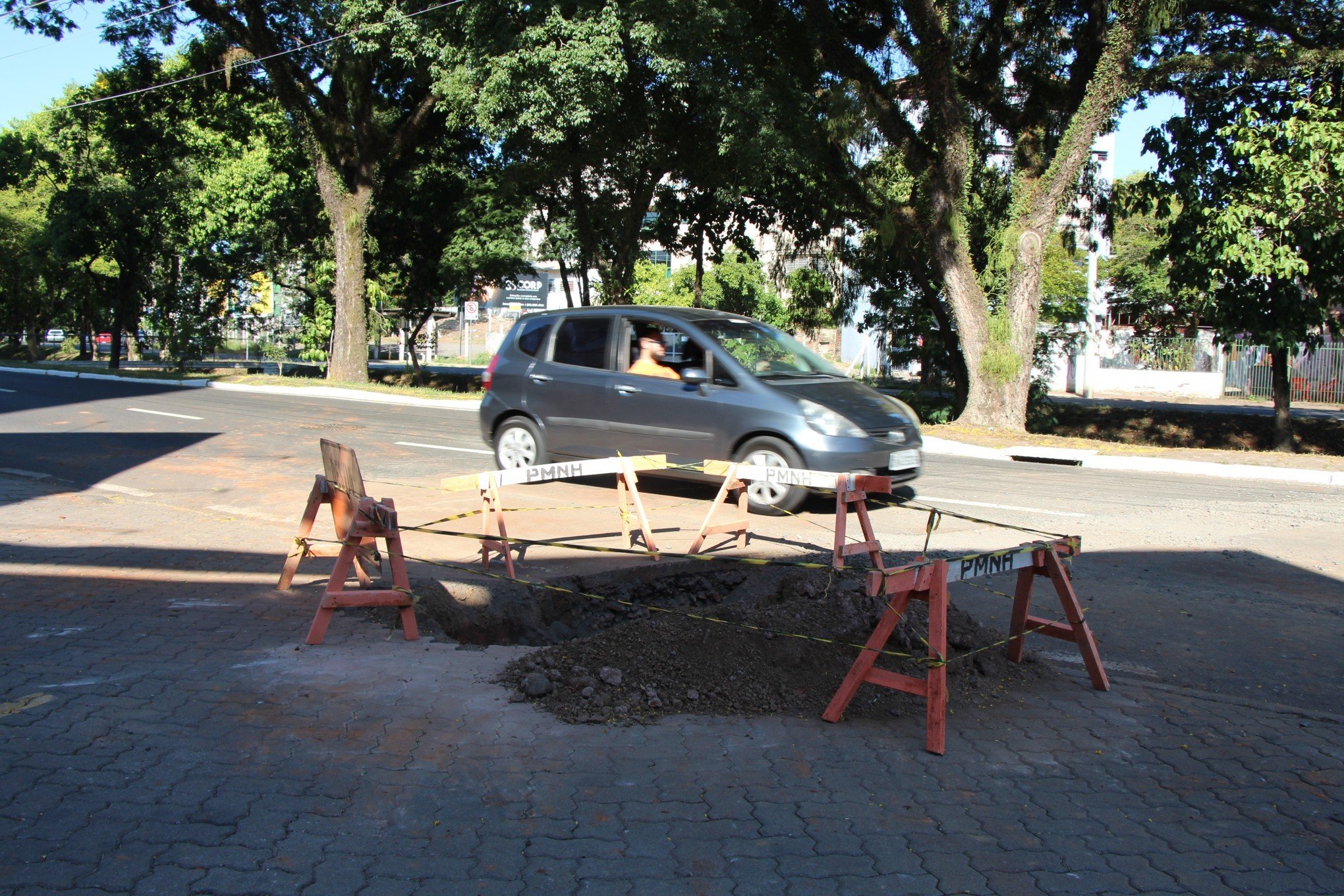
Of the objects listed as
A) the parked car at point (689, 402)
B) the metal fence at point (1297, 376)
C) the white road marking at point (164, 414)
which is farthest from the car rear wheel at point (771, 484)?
the metal fence at point (1297, 376)

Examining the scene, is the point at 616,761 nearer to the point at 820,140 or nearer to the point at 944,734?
the point at 944,734

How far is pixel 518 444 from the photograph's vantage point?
10.9 metres

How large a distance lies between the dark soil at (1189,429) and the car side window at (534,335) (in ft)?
52.1

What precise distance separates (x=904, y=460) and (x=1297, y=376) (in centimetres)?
3483

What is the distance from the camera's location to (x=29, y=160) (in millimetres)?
34500

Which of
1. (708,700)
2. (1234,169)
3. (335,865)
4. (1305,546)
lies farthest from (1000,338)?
(335,865)

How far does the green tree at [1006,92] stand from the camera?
18688 millimetres

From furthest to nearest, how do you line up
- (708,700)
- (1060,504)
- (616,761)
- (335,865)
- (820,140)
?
(820,140) < (1060,504) < (708,700) < (616,761) < (335,865)

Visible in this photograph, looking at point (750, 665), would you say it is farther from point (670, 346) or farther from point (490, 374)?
point (490, 374)

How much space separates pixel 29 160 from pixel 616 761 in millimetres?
38699

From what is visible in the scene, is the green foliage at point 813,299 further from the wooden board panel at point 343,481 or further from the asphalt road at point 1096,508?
the wooden board panel at point 343,481

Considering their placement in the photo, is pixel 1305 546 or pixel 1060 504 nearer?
pixel 1305 546

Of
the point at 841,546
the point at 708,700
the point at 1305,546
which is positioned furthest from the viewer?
the point at 1305,546

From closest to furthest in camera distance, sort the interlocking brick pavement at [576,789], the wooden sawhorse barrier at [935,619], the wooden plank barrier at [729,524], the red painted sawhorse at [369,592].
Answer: the interlocking brick pavement at [576,789] → the wooden sawhorse barrier at [935,619] → the red painted sawhorse at [369,592] → the wooden plank barrier at [729,524]
